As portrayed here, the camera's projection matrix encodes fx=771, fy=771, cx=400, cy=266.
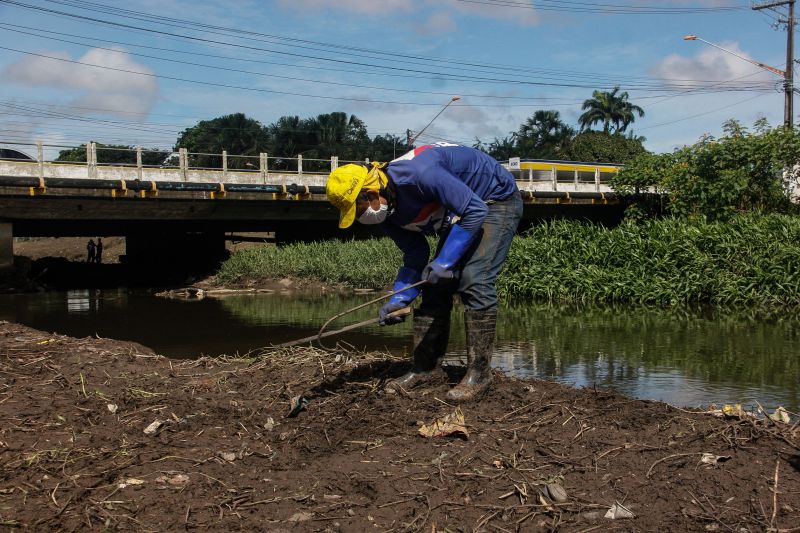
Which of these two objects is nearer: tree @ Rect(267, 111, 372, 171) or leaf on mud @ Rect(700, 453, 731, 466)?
leaf on mud @ Rect(700, 453, 731, 466)

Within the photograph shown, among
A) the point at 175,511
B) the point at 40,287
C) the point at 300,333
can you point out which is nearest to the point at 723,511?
the point at 175,511

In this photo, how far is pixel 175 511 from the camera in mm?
3535

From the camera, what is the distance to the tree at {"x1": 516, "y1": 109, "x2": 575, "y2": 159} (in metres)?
71.9

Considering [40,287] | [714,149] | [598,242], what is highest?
[714,149]

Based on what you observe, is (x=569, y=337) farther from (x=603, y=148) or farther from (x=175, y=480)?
(x=603, y=148)

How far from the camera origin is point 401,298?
17.5 ft

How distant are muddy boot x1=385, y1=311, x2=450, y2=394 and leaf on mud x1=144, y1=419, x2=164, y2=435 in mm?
1591

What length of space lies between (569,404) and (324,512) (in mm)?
1976

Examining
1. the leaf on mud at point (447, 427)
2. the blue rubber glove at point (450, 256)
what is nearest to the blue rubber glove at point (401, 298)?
the blue rubber glove at point (450, 256)

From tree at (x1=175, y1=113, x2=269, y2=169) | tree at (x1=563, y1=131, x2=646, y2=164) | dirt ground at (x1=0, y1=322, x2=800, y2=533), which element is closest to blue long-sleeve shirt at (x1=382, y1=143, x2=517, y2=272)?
dirt ground at (x1=0, y1=322, x2=800, y2=533)

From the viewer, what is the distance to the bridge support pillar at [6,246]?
23156 mm

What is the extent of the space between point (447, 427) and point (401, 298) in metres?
1.22

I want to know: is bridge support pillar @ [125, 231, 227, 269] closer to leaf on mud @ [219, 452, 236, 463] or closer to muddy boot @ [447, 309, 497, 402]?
muddy boot @ [447, 309, 497, 402]

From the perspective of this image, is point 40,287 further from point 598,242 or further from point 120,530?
point 120,530
